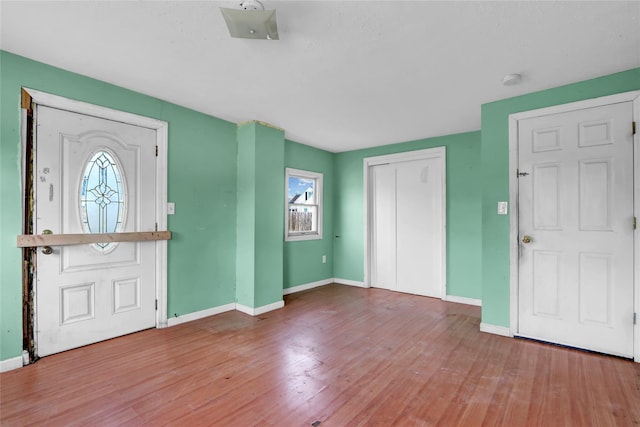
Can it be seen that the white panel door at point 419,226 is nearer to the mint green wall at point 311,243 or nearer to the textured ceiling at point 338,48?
the mint green wall at point 311,243

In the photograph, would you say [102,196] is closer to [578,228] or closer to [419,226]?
[419,226]

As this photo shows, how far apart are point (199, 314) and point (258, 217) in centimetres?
134

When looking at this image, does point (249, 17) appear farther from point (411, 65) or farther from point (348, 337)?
point (348, 337)

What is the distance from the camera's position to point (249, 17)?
5.60 ft

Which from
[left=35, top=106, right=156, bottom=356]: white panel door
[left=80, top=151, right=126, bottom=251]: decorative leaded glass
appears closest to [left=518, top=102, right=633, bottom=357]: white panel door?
[left=35, top=106, right=156, bottom=356]: white panel door

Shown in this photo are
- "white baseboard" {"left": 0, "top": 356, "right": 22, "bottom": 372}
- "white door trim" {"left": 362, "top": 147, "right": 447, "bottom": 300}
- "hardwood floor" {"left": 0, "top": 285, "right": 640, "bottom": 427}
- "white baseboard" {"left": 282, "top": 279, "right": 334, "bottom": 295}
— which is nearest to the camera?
"hardwood floor" {"left": 0, "top": 285, "right": 640, "bottom": 427}

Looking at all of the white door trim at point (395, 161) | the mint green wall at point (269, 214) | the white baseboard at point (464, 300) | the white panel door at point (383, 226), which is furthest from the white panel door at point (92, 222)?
the white baseboard at point (464, 300)

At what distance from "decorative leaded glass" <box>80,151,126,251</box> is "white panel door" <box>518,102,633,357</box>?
158 inches

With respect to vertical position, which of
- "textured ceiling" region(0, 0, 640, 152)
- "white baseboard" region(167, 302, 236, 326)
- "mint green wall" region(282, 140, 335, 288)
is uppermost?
"textured ceiling" region(0, 0, 640, 152)

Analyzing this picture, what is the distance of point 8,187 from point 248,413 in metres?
2.48

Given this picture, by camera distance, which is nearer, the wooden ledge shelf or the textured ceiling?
the textured ceiling

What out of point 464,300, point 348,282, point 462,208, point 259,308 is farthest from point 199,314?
point 462,208

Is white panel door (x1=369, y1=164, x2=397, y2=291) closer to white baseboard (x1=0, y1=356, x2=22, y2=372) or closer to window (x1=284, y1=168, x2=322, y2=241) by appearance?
window (x1=284, y1=168, x2=322, y2=241)

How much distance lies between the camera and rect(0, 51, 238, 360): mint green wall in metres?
2.30
